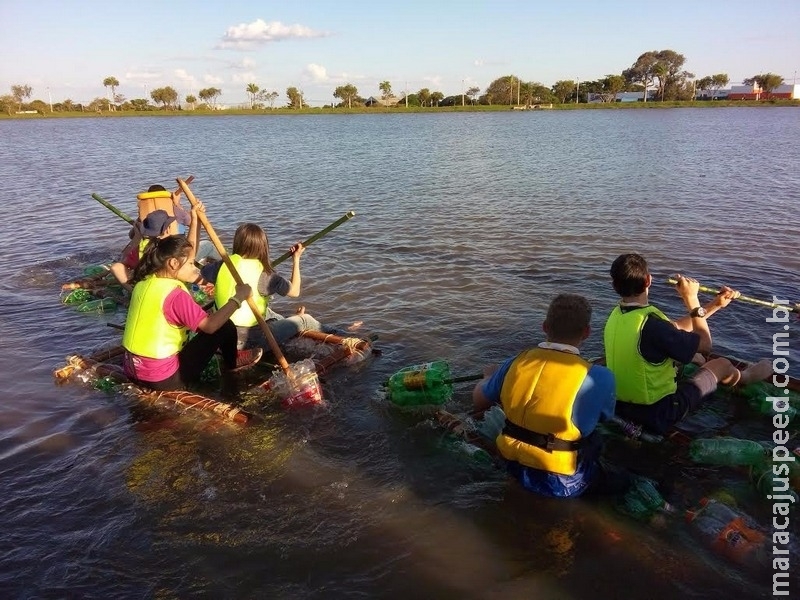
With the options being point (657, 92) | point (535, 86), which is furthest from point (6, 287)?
point (657, 92)

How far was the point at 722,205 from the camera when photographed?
61.6ft

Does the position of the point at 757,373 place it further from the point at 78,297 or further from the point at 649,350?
the point at 78,297

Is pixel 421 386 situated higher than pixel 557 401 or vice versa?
pixel 557 401

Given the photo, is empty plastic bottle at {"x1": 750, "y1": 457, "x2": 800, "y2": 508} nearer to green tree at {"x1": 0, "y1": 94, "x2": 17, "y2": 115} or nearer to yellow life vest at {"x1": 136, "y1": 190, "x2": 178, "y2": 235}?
yellow life vest at {"x1": 136, "y1": 190, "x2": 178, "y2": 235}

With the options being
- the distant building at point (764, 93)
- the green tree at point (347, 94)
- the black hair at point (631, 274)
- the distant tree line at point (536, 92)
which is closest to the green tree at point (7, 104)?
the distant tree line at point (536, 92)

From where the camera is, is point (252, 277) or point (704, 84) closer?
point (252, 277)

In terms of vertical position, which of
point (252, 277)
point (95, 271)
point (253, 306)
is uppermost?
point (252, 277)

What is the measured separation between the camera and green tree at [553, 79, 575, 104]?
139 metres

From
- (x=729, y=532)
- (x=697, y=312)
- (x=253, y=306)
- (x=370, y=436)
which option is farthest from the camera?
(x=253, y=306)

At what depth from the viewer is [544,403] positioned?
4430mm

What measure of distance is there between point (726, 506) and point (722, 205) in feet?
55.0

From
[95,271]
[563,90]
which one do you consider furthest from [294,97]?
[95,271]

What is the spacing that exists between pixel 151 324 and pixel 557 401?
4.35 meters

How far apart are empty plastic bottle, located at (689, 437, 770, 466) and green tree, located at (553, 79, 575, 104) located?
146 meters
